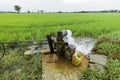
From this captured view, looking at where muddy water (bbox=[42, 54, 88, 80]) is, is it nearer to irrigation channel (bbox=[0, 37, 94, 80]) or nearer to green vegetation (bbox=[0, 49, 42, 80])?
irrigation channel (bbox=[0, 37, 94, 80])

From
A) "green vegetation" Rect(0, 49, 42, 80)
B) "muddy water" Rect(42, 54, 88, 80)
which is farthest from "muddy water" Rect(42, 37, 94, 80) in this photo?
"green vegetation" Rect(0, 49, 42, 80)

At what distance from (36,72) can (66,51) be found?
32.7 inches

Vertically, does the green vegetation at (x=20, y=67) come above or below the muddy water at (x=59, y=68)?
below

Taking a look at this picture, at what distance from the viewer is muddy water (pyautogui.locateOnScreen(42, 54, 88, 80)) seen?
3.31 m

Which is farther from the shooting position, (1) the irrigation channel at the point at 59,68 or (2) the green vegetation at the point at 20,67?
(2) the green vegetation at the point at 20,67

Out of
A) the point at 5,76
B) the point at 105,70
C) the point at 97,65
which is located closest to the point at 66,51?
the point at 97,65

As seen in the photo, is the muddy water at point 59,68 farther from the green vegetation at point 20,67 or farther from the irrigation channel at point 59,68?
the green vegetation at point 20,67

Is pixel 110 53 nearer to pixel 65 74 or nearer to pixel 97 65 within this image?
pixel 97 65

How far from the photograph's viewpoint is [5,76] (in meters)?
3.57

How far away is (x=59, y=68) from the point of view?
3725 mm

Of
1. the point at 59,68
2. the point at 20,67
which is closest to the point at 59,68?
the point at 59,68

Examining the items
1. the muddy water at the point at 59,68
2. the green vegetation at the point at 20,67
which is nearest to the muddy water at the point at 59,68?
the muddy water at the point at 59,68

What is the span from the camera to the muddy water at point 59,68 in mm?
3314

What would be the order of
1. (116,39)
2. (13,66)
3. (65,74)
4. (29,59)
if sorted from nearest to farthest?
(65,74) → (13,66) → (29,59) → (116,39)
